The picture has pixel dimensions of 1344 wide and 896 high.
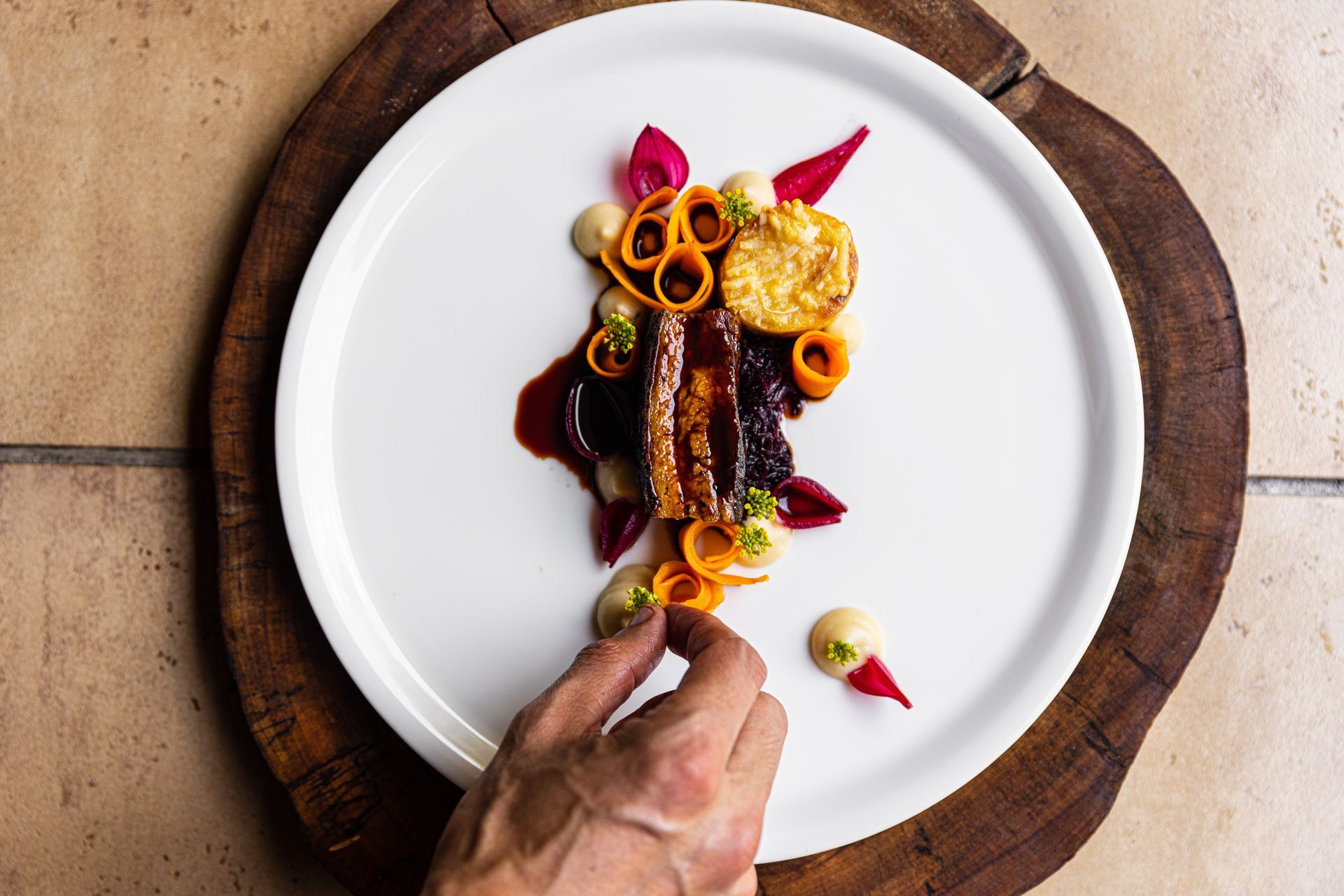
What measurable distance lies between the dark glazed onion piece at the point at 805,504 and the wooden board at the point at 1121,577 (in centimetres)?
101

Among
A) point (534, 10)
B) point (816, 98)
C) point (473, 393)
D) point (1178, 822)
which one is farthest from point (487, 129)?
point (1178, 822)

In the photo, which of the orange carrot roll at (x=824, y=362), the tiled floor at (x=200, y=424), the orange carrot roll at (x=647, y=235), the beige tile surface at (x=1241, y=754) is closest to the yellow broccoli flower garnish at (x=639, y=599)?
the orange carrot roll at (x=824, y=362)

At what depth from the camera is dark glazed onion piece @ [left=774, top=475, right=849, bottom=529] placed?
270 cm

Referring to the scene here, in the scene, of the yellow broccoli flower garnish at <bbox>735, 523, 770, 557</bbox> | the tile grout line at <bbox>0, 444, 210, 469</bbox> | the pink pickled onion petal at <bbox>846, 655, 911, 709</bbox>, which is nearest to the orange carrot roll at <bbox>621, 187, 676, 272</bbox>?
the yellow broccoli flower garnish at <bbox>735, 523, 770, 557</bbox>

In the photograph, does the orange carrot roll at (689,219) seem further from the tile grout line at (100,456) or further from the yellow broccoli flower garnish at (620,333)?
the tile grout line at (100,456)

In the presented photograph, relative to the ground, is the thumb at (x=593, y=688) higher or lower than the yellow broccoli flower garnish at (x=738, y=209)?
lower

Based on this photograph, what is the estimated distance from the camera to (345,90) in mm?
2791

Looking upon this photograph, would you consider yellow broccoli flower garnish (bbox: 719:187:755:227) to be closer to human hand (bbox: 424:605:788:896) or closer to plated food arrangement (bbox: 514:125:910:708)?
plated food arrangement (bbox: 514:125:910:708)

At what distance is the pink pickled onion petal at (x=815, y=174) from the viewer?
2.78 meters

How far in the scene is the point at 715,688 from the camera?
1.83 meters

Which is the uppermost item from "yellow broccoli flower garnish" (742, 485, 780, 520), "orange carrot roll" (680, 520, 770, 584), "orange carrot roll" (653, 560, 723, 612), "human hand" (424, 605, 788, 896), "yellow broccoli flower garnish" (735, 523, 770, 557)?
"yellow broccoli flower garnish" (742, 485, 780, 520)

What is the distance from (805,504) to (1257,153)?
88.6 inches

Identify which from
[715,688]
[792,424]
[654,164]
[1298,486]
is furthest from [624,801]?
[1298,486]

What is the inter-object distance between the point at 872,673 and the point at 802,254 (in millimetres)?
1368
